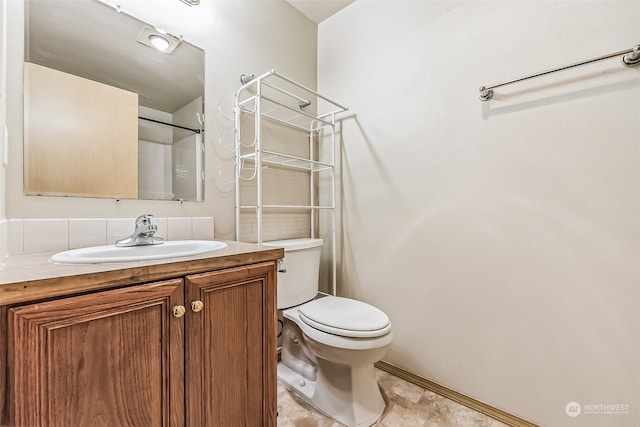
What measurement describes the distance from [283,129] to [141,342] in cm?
142

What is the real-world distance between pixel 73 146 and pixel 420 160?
1520mm

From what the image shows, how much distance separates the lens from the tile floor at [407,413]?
3.91 feet

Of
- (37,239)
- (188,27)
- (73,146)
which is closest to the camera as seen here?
(37,239)

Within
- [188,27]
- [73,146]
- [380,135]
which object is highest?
[188,27]

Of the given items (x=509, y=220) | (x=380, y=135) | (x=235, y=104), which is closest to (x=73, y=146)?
(x=235, y=104)

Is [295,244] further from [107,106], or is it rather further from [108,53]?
[108,53]

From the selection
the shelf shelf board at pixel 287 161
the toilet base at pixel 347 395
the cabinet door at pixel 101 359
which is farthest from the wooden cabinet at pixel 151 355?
the shelf shelf board at pixel 287 161

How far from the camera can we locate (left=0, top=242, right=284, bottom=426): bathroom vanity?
501mm

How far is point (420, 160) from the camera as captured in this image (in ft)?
4.81

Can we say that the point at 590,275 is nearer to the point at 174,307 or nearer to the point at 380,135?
the point at 380,135

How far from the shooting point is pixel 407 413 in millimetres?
1252

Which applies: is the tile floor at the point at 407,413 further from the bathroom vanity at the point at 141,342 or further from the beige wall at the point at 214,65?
the beige wall at the point at 214,65

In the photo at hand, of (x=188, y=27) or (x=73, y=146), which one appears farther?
(x=188, y=27)

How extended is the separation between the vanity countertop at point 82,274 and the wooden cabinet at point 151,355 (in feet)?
0.06
